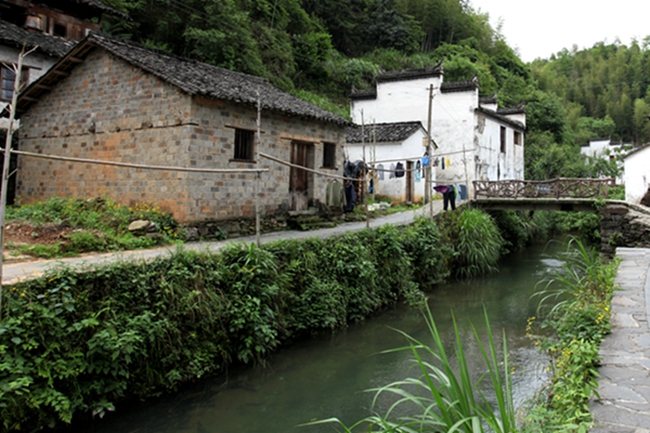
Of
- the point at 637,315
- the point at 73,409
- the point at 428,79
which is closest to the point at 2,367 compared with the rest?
the point at 73,409

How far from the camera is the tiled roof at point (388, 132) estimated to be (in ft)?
66.6

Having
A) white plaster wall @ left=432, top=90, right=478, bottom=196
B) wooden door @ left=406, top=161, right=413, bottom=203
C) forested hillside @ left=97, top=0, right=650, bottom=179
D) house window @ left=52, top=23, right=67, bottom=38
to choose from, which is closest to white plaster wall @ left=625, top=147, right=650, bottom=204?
white plaster wall @ left=432, top=90, right=478, bottom=196

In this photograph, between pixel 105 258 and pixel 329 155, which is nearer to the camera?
pixel 105 258

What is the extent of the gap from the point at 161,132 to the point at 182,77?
1340 mm

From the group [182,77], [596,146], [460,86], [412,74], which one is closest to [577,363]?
[182,77]

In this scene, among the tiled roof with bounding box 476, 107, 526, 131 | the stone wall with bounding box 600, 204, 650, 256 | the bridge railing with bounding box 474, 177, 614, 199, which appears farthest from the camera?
the tiled roof with bounding box 476, 107, 526, 131

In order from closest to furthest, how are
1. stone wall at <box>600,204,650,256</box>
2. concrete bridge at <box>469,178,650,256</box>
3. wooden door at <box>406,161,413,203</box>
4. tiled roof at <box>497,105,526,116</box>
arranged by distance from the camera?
1. stone wall at <box>600,204,650,256</box>
2. concrete bridge at <box>469,178,650,256</box>
3. wooden door at <box>406,161,413,203</box>
4. tiled roof at <box>497,105,526,116</box>

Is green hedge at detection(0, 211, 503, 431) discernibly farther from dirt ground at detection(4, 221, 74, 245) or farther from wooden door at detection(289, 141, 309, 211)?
wooden door at detection(289, 141, 309, 211)

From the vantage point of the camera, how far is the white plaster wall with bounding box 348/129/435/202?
2047 cm

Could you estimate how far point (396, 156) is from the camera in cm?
2050

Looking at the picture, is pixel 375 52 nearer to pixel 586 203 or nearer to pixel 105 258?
pixel 586 203

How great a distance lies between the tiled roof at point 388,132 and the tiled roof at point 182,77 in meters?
6.62

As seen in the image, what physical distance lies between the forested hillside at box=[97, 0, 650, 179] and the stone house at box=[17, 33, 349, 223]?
28.6ft

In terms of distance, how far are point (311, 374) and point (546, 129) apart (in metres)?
32.3
